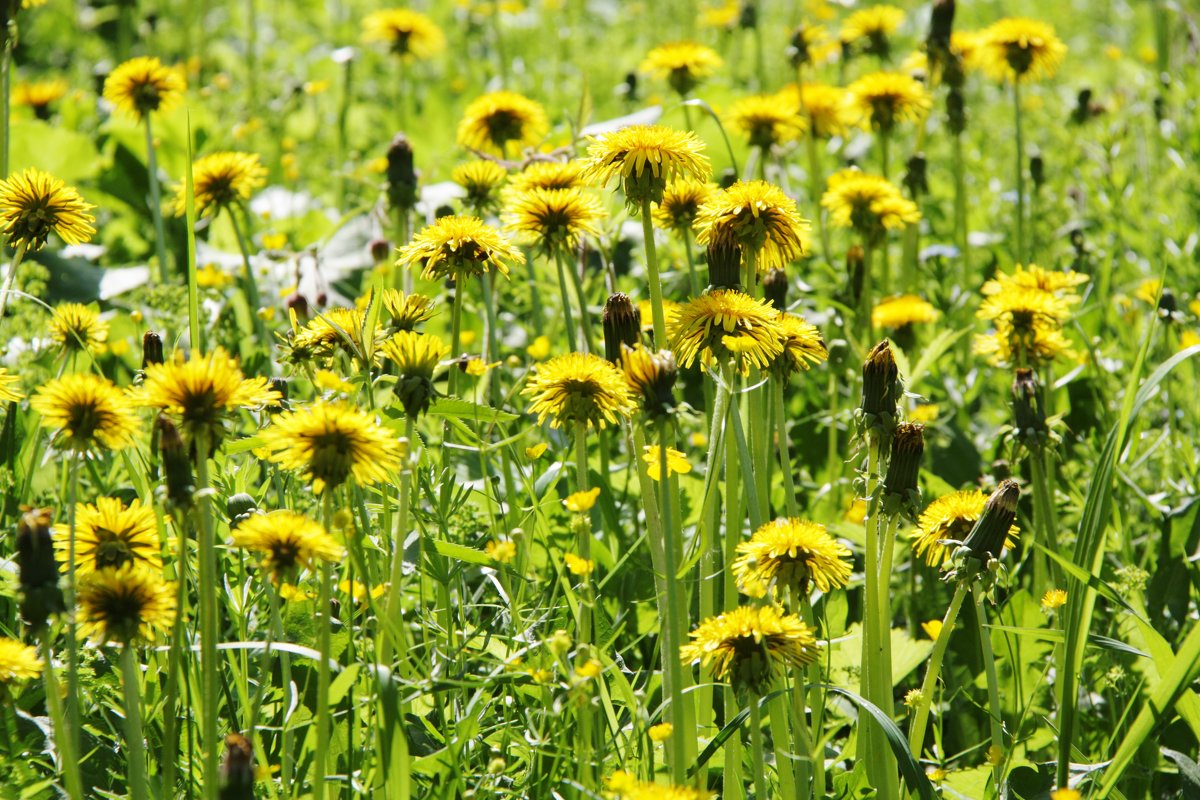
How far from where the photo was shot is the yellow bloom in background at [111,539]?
1.47 meters

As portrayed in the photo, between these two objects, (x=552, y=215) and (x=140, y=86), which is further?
(x=140, y=86)

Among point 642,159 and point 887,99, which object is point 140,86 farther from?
point 887,99

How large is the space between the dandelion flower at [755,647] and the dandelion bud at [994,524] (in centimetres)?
29

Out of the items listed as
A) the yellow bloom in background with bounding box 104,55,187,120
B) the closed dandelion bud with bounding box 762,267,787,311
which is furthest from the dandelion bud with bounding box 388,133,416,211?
the closed dandelion bud with bounding box 762,267,787,311

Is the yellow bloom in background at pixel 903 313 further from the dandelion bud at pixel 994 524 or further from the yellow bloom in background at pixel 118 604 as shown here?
the yellow bloom in background at pixel 118 604

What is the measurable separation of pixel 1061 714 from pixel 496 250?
0.96m

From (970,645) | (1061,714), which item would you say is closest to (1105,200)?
(970,645)

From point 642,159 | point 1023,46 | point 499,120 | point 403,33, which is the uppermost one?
point 403,33

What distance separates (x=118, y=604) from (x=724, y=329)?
0.78 m

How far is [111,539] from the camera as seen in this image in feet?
4.83

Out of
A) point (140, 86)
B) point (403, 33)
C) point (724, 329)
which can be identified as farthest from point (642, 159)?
point (403, 33)

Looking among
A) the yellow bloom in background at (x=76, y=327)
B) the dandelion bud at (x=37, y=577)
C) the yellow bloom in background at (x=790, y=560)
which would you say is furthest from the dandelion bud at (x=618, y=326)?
the yellow bloom in background at (x=76, y=327)

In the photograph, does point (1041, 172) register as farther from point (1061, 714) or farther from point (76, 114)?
point (76, 114)

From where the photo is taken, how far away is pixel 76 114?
3.98m
